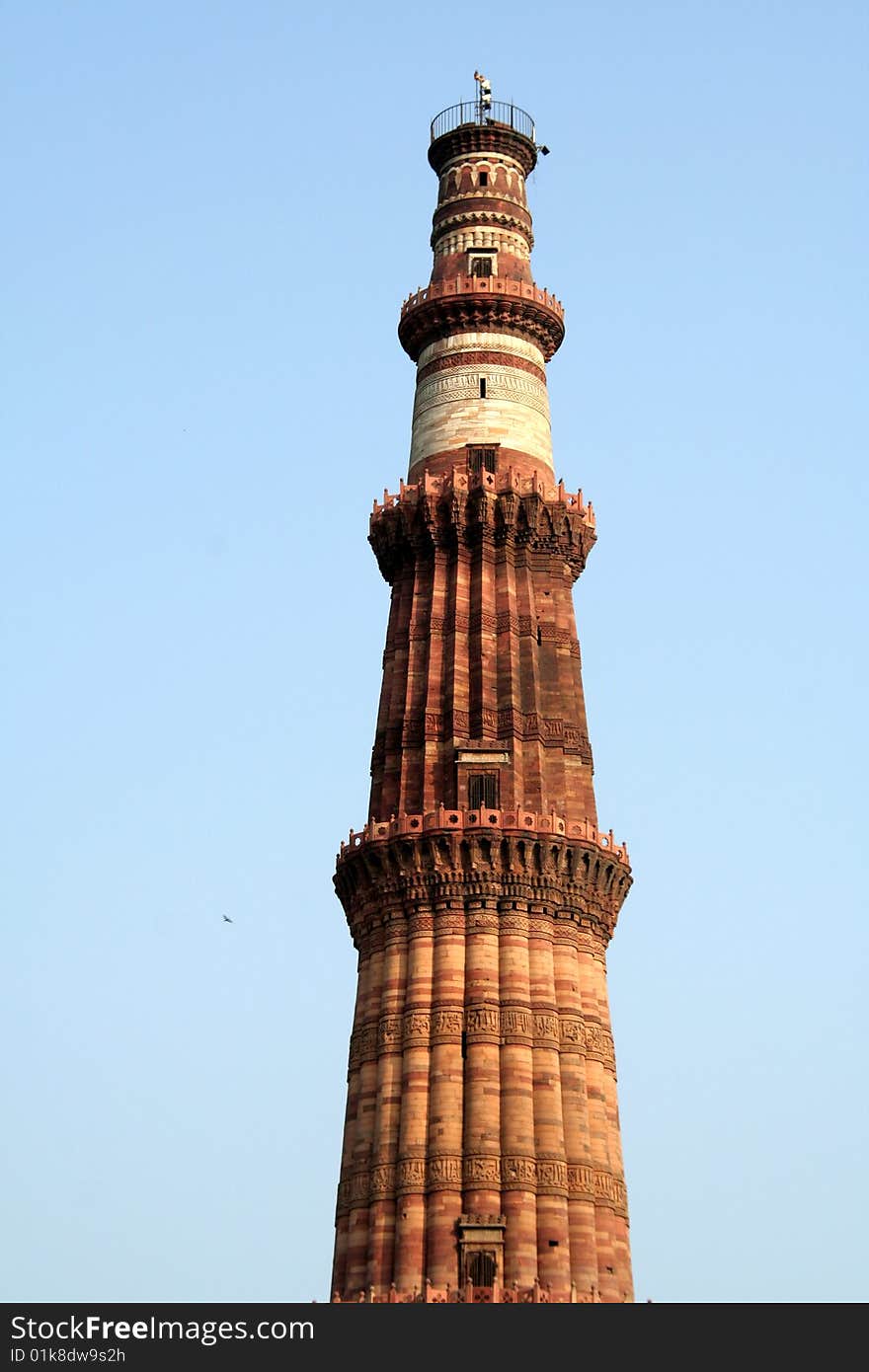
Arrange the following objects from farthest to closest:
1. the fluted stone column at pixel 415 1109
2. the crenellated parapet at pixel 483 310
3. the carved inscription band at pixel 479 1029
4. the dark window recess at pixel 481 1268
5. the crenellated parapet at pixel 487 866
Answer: the crenellated parapet at pixel 483 310 → the crenellated parapet at pixel 487 866 → the carved inscription band at pixel 479 1029 → the fluted stone column at pixel 415 1109 → the dark window recess at pixel 481 1268

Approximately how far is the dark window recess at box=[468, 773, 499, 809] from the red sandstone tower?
0.08m

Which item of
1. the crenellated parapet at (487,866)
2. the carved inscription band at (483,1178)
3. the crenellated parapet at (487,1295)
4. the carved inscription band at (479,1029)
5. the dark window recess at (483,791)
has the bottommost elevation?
the crenellated parapet at (487,1295)

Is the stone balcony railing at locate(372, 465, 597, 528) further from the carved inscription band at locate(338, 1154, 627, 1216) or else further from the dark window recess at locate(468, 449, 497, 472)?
the carved inscription band at locate(338, 1154, 627, 1216)

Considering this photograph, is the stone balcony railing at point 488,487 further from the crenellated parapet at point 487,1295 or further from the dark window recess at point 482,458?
the crenellated parapet at point 487,1295

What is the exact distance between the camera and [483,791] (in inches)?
2431

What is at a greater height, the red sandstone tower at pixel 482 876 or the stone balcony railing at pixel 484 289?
the stone balcony railing at pixel 484 289

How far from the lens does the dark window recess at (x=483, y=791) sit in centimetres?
6134

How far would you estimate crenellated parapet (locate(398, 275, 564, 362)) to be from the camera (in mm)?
71562

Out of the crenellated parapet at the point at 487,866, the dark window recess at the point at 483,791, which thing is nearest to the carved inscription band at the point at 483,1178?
the crenellated parapet at the point at 487,866

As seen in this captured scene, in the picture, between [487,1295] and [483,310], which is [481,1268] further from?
→ [483,310]

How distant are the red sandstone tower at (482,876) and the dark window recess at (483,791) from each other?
0.08 m

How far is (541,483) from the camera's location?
68.1 metres

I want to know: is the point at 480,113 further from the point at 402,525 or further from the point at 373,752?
the point at 373,752
